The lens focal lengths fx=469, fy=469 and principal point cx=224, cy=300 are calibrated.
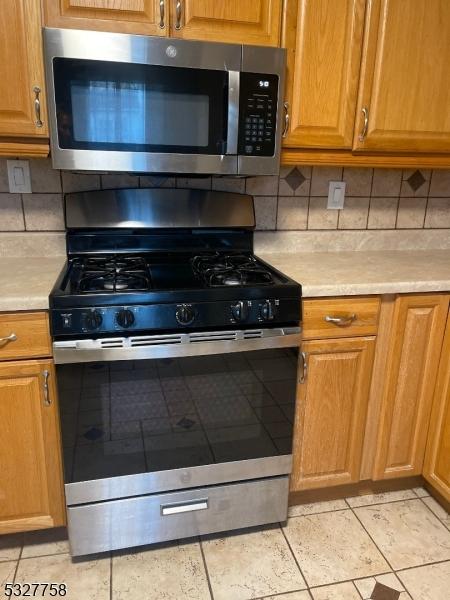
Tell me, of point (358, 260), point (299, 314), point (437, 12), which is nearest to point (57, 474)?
point (299, 314)

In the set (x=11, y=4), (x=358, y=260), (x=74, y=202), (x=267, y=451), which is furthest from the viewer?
(x=358, y=260)

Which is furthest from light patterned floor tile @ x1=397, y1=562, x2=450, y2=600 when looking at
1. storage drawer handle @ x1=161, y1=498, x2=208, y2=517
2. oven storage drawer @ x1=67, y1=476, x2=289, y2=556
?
storage drawer handle @ x1=161, y1=498, x2=208, y2=517

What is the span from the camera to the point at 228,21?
1446mm

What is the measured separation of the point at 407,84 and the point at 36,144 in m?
1.26

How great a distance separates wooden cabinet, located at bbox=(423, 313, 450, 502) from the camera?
1.66 m

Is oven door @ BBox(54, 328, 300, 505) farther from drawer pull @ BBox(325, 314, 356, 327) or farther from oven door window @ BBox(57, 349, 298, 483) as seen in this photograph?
drawer pull @ BBox(325, 314, 356, 327)

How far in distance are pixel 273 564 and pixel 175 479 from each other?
0.42 meters

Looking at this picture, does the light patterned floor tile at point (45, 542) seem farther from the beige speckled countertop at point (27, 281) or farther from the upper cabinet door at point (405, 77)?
the upper cabinet door at point (405, 77)

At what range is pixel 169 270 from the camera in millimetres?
1646

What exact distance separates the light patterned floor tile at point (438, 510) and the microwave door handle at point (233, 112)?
4.94ft

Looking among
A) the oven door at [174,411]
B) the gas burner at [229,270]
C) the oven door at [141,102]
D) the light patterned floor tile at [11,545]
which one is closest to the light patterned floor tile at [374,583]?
the oven door at [174,411]

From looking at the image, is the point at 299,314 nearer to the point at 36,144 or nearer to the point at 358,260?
the point at 358,260

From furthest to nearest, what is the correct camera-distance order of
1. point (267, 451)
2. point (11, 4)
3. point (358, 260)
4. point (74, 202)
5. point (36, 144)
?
1. point (358, 260)
2. point (74, 202)
3. point (267, 451)
4. point (36, 144)
5. point (11, 4)

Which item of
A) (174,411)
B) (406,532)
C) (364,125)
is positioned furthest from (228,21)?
(406,532)
